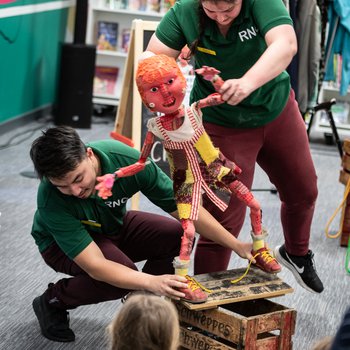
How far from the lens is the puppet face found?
2.05m

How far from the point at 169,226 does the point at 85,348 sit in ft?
1.69

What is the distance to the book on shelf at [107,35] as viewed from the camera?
272 inches

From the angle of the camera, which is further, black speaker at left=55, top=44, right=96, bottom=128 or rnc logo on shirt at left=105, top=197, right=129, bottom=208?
black speaker at left=55, top=44, right=96, bottom=128

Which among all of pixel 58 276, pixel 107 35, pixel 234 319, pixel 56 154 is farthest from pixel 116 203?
pixel 107 35

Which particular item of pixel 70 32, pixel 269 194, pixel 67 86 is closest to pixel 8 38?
pixel 67 86

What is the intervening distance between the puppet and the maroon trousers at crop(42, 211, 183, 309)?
441 mm

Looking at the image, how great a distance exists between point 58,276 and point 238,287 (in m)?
1.19

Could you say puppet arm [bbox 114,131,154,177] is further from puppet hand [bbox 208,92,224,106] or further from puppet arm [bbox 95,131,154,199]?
puppet hand [bbox 208,92,224,106]

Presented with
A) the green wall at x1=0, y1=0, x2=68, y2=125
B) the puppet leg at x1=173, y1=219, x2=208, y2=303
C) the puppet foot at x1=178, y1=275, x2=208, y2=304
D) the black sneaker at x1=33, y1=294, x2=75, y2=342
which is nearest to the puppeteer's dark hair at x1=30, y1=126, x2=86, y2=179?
the puppet leg at x1=173, y1=219, x2=208, y2=303

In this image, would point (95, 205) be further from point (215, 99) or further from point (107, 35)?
point (107, 35)

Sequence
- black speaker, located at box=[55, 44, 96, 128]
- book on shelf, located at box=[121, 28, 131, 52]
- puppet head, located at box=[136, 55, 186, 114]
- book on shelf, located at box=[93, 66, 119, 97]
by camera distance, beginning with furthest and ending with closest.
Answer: book on shelf, located at box=[93, 66, 119, 97], book on shelf, located at box=[121, 28, 131, 52], black speaker, located at box=[55, 44, 96, 128], puppet head, located at box=[136, 55, 186, 114]

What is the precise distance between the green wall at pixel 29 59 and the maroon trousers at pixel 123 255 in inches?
125

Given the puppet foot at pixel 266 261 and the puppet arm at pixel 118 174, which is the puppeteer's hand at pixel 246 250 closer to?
the puppet foot at pixel 266 261

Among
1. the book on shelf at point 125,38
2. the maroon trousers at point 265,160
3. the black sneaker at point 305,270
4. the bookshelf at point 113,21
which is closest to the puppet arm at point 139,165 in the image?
the maroon trousers at point 265,160
